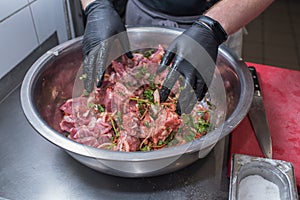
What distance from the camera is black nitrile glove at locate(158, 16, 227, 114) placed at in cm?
79

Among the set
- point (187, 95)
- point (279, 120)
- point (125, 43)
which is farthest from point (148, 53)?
point (279, 120)

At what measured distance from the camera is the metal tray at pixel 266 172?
70 cm

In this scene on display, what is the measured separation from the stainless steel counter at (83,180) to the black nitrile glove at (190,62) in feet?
0.55

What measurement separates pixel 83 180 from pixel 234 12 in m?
0.62

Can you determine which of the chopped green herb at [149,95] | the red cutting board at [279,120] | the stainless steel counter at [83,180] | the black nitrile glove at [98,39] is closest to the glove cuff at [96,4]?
the black nitrile glove at [98,39]

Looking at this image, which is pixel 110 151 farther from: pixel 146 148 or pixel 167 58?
pixel 167 58

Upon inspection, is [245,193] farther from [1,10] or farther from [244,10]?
[1,10]

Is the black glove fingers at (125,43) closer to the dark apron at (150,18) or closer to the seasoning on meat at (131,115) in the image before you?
the seasoning on meat at (131,115)

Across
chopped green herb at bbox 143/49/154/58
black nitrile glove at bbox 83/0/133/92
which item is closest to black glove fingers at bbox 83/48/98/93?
black nitrile glove at bbox 83/0/133/92

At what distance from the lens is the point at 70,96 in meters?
1.02

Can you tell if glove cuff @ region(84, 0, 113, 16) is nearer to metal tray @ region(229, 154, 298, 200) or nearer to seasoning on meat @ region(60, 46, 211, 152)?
seasoning on meat @ region(60, 46, 211, 152)

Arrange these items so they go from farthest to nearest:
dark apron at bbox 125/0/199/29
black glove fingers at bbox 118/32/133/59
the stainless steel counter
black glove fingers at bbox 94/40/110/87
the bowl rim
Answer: dark apron at bbox 125/0/199/29
black glove fingers at bbox 118/32/133/59
black glove fingers at bbox 94/40/110/87
the stainless steel counter
the bowl rim

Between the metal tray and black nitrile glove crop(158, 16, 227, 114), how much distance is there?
18cm

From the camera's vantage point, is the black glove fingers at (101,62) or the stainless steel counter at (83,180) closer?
the stainless steel counter at (83,180)
